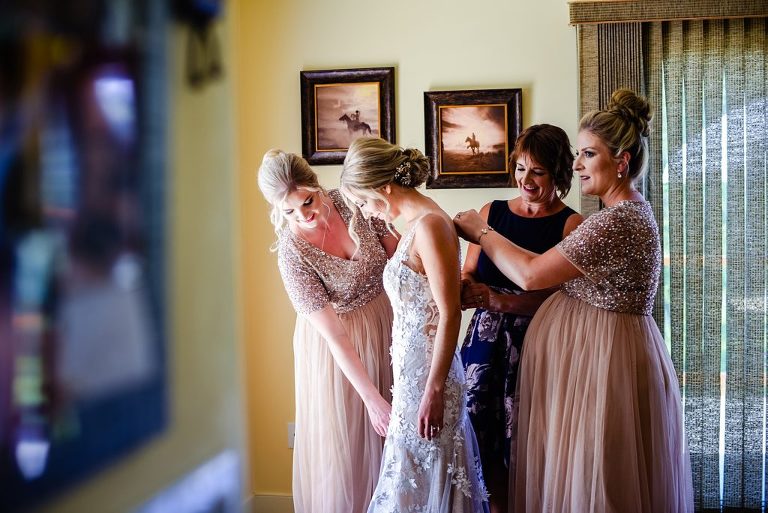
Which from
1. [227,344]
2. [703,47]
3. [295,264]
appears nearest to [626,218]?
[295,264]

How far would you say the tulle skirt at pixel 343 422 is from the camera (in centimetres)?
230

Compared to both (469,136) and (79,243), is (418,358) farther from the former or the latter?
(79,243)

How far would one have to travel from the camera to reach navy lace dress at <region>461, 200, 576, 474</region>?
2275 mm

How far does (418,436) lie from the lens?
1.88m

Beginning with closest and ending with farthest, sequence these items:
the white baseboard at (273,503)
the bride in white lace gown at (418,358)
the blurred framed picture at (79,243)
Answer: the blurred framed picture at (79,243) → the bride in white lace gown at (418,358) → the white baseboard at (273,503)

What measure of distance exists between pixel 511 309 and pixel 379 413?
1.81 ft

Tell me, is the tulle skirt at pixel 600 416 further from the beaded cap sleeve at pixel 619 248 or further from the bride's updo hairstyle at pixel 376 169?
the bride's updo hairstyle at pixel 376 169

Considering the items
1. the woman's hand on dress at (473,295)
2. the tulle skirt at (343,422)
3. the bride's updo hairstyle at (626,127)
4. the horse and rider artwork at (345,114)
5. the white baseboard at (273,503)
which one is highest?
the horse and rider artwork at (345,114)

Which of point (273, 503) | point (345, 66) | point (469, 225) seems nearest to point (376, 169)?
point (469, 225)

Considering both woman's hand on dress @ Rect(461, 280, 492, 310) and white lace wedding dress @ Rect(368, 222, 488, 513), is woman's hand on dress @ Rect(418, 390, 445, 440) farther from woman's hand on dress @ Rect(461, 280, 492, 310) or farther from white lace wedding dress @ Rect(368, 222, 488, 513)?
woman's hand on dress @ Rect(461, 280, 492, 310)

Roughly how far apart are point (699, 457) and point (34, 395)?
11.4 ft

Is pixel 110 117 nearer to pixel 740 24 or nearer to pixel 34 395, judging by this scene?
pixel 34 395

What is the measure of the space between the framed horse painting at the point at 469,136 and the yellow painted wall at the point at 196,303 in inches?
120

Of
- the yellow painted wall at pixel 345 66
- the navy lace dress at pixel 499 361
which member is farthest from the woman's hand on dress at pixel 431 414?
the yellow painted wall at pixel 345 66
